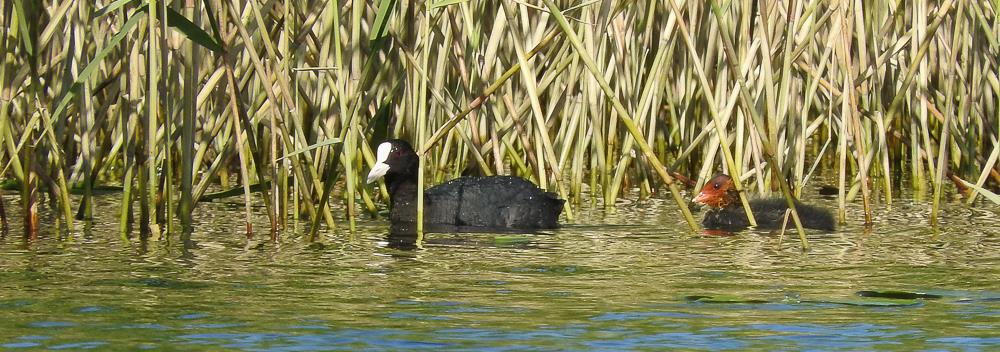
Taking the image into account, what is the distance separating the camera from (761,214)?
720 cm

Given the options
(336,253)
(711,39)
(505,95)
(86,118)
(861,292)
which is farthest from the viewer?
(711,39)

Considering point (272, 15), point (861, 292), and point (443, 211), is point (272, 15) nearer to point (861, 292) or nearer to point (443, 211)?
point (443, 211)

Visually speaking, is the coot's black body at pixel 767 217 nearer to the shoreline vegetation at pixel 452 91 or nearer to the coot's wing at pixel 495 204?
the shoreline vegetation at pixel 452 91

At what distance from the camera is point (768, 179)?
322 inches

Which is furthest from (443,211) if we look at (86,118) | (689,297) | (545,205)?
(689,297)

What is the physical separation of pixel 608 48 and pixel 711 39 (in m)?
0.52

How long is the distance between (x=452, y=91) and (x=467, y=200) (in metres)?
1.73

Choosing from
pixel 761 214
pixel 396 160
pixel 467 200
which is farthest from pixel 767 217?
pixel 396 160

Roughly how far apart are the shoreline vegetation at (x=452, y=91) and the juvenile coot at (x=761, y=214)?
119 mm

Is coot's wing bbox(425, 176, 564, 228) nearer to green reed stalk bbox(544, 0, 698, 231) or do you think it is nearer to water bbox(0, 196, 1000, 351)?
water bbox(0, 196, 1000, 351)

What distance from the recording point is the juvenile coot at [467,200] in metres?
7.26

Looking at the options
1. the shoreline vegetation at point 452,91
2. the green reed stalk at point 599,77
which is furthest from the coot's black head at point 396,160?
the green reed stalk at point 599,77

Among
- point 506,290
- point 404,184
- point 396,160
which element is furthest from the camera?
point 404,184

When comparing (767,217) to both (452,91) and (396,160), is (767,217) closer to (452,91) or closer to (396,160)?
(396,160)
